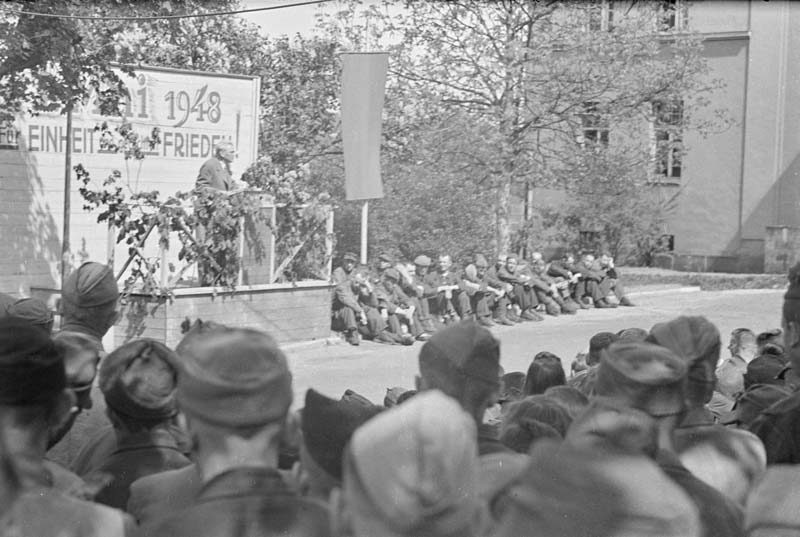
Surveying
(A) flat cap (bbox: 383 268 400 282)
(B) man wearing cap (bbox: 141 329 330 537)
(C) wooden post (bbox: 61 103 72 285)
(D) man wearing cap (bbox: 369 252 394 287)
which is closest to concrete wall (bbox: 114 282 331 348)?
(D) man wearing cap (bbox: 369 252 394 287)

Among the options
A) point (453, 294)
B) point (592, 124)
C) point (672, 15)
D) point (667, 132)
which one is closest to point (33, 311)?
point (453, 294)

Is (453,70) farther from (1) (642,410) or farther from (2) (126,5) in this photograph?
(1) (642,410)

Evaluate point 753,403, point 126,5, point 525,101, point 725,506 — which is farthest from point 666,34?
point 725,506

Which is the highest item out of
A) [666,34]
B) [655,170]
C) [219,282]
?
[666,34]

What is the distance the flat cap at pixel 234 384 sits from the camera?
Answer: 2377 mm

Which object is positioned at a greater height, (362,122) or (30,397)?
(362,122)

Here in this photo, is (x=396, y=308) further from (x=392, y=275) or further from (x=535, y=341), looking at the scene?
(x=535, y=341)

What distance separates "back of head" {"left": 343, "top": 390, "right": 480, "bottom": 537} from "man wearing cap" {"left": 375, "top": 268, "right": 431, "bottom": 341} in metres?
Answer: 14.4

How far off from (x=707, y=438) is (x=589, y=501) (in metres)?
1.45

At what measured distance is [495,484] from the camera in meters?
2.67

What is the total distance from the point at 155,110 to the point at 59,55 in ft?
12.5

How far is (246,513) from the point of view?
225cm

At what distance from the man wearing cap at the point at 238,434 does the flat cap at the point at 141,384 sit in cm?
73

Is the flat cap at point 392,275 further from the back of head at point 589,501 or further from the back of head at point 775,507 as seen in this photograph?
the back of head at point 589,501
